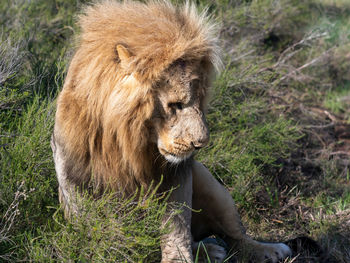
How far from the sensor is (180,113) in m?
2.80

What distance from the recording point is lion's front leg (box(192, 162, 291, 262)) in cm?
375

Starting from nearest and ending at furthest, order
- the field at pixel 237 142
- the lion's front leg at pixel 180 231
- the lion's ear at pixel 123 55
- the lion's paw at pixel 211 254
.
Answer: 1. the lion's ear at pixel 123 55
2. the field at pixel 237 142
3. the lion's front leg at pixel 180 231
4. the lion's paw at pixel 211 254

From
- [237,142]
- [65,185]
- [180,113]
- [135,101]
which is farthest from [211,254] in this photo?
[237,142]

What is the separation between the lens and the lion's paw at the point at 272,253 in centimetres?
388

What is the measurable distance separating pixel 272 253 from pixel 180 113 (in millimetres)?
1650

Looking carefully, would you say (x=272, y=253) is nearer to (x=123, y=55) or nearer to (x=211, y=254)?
A: (x=211, y=254)

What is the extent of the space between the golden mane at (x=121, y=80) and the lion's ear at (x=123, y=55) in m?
0.03

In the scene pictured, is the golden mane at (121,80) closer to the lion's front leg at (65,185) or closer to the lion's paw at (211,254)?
the lion's front leg at (65,185)

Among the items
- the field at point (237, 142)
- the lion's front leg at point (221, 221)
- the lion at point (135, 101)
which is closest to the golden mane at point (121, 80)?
the lion at point (135, 101)

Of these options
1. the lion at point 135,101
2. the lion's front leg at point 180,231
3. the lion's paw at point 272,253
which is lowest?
the lion's paw at point 272,253

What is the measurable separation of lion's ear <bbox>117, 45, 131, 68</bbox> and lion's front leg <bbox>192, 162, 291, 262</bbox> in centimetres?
121

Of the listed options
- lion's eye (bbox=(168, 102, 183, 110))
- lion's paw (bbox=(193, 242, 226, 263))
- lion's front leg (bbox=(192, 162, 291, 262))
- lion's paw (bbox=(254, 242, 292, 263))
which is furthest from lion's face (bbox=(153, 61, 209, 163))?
lion's paw (bbox=(254, 242, 292, 263))

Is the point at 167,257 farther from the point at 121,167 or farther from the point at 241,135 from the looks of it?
the point at 241,135

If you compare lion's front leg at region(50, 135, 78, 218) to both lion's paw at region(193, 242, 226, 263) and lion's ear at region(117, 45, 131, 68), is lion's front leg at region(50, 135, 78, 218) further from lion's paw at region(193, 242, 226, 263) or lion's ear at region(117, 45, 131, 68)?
lion's paw at region(193, 242, 226, 263)
